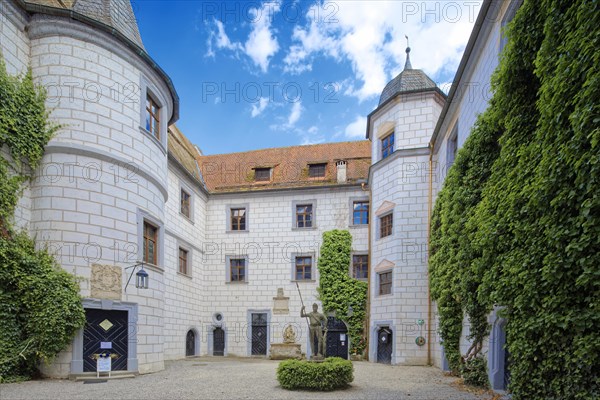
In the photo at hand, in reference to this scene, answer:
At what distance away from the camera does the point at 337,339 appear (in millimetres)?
19938

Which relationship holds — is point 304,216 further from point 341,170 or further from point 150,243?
point 150,243

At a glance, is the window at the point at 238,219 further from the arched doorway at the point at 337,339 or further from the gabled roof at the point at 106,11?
the gabled roof at the point at 106,11

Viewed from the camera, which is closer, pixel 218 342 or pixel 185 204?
pixel 185 204

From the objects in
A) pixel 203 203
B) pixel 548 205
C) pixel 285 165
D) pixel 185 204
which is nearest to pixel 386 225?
pixel 285 165

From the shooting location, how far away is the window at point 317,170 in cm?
2222

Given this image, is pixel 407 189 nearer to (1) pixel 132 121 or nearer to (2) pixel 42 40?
(1) pixel 132 121

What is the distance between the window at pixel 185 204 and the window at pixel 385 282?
9.32 m

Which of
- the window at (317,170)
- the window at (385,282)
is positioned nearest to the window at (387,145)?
the window at (317,170)

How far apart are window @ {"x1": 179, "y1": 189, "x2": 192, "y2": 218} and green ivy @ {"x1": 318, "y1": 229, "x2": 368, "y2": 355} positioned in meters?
6.69

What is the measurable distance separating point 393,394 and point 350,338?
10.2m

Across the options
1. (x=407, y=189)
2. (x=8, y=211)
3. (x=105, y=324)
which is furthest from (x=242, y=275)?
(x=8, y=211)

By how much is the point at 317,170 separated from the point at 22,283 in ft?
49.6

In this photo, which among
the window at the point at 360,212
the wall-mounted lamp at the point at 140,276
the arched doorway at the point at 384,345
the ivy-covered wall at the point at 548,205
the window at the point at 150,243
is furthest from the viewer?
the window at the point at 360,212

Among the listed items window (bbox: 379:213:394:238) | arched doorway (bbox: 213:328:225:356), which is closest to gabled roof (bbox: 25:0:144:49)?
window (bbox: 379:213:394:238)
